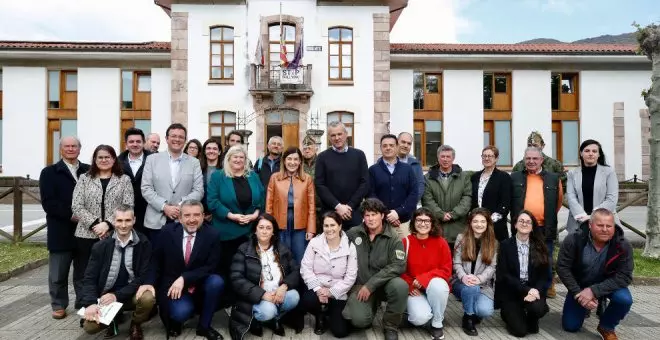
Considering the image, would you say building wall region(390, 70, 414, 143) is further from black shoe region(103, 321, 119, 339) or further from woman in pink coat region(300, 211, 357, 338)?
black shoe region(103, 321, 119, 339)

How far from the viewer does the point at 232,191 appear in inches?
218

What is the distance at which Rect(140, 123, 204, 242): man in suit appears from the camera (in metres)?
5.50

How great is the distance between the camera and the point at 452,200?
6078 mm

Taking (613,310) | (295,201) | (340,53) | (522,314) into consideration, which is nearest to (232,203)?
(295,201)

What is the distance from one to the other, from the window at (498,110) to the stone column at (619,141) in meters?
4.70

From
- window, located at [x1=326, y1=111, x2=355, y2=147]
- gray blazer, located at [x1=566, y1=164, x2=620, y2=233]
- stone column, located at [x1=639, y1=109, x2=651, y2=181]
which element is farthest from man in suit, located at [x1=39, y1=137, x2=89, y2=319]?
stone column, located at [x1=639, y1=109, x2=651, y2=181]

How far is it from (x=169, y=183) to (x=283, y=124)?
14086mm

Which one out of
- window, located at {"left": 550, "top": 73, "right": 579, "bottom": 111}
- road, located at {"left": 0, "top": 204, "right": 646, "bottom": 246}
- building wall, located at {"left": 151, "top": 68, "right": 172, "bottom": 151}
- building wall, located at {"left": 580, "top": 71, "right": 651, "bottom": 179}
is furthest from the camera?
window, located at {"left": 550, "top": 73, "right": 579, "bottom": 111}

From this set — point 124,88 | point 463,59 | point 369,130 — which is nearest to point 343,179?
point 369,130

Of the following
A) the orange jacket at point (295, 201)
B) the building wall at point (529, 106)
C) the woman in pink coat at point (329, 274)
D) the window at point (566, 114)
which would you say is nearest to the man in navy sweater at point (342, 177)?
the orange jacket at point (295, 201)

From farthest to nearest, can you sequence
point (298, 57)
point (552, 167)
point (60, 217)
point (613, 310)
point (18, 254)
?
point (298, 57), point (18, 254), point (552, 167), point (60, 217), point (613, 310)

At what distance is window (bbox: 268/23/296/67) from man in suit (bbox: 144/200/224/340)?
1484 cm

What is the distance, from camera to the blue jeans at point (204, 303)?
4703mm

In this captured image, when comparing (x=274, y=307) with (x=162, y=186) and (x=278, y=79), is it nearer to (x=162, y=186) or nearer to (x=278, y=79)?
(x=162, y=186)
